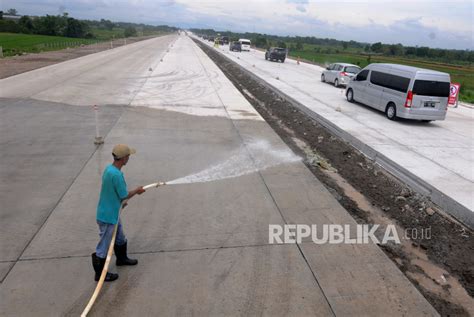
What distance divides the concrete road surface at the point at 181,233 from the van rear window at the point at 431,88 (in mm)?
6930

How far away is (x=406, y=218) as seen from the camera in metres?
7.73

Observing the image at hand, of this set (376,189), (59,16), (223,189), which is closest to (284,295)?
(223,189)

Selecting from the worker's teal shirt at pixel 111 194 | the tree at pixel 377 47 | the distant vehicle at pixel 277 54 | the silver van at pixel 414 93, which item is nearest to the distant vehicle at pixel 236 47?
the distant vehicle at pixel 277 54

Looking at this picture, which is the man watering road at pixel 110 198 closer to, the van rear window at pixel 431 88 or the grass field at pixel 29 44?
→ the van rear window at pixel 431 88

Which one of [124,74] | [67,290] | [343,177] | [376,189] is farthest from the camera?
[124,74]

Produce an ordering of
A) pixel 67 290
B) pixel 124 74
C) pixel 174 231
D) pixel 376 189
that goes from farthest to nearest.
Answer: pixel 124 74
pixel 376 189
pixel 174 231
pixel 67 290

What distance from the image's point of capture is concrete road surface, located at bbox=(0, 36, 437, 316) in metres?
4.85

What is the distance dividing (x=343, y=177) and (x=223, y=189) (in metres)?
3.53

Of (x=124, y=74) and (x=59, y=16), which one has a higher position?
(x=59, y=16)

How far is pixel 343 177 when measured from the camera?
→ 32.5 ft

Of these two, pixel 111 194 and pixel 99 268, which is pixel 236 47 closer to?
pixel 111 194

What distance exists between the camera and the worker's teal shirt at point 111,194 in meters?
4.74

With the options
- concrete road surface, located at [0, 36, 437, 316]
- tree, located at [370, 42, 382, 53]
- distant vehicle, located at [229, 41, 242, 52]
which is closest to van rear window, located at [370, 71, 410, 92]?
concrete road surface, located at [0, 36, 437, 316]

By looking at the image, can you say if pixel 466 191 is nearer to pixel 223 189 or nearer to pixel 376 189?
pixel 376 189
